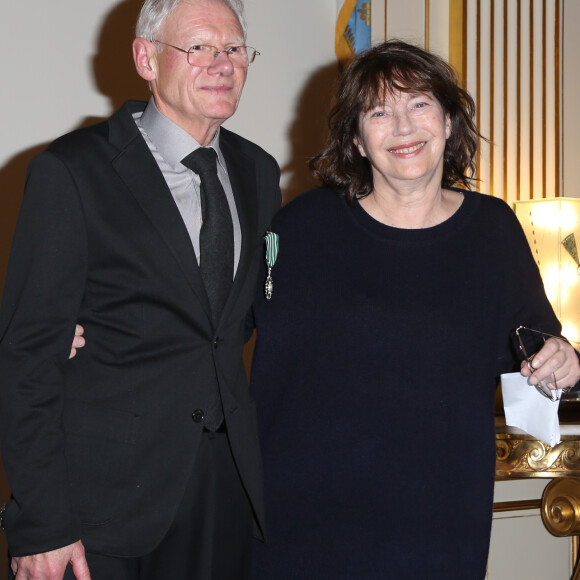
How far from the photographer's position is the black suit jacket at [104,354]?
4.37 feet

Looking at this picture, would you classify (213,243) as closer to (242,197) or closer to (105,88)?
(242,197)

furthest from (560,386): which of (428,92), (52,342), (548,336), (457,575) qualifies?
(52,342)

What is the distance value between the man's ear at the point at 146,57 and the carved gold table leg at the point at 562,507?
1.86 metres

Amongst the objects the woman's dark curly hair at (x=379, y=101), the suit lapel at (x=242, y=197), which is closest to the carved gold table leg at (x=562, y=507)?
the woman's dark curly hair at (x=379, y=101)

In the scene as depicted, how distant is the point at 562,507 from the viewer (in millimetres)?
2713

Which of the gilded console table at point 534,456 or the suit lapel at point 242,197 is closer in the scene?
the suit lapel at point 242,197

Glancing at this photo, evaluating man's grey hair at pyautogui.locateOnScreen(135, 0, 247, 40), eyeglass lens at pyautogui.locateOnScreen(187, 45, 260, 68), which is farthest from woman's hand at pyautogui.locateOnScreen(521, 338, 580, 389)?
man's grey hair at pyautogui.locateOnScreen(135, 0, 247, 40)

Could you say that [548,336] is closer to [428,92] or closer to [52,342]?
[428,92]

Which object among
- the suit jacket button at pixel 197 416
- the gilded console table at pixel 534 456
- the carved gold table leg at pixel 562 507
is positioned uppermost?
the suit jacket button at pixel 197 416

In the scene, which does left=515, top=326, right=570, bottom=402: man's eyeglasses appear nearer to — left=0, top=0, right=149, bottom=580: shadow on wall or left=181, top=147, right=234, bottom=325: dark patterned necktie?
left=181, top=147, right=234, bottom=325: dark patterned necktie

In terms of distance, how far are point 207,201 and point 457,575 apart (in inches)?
37.6

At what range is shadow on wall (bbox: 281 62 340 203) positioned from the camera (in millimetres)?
3098

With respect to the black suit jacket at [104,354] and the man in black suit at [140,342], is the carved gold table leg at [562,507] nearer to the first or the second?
the man in black suit at [140,342]

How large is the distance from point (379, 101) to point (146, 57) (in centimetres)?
53
